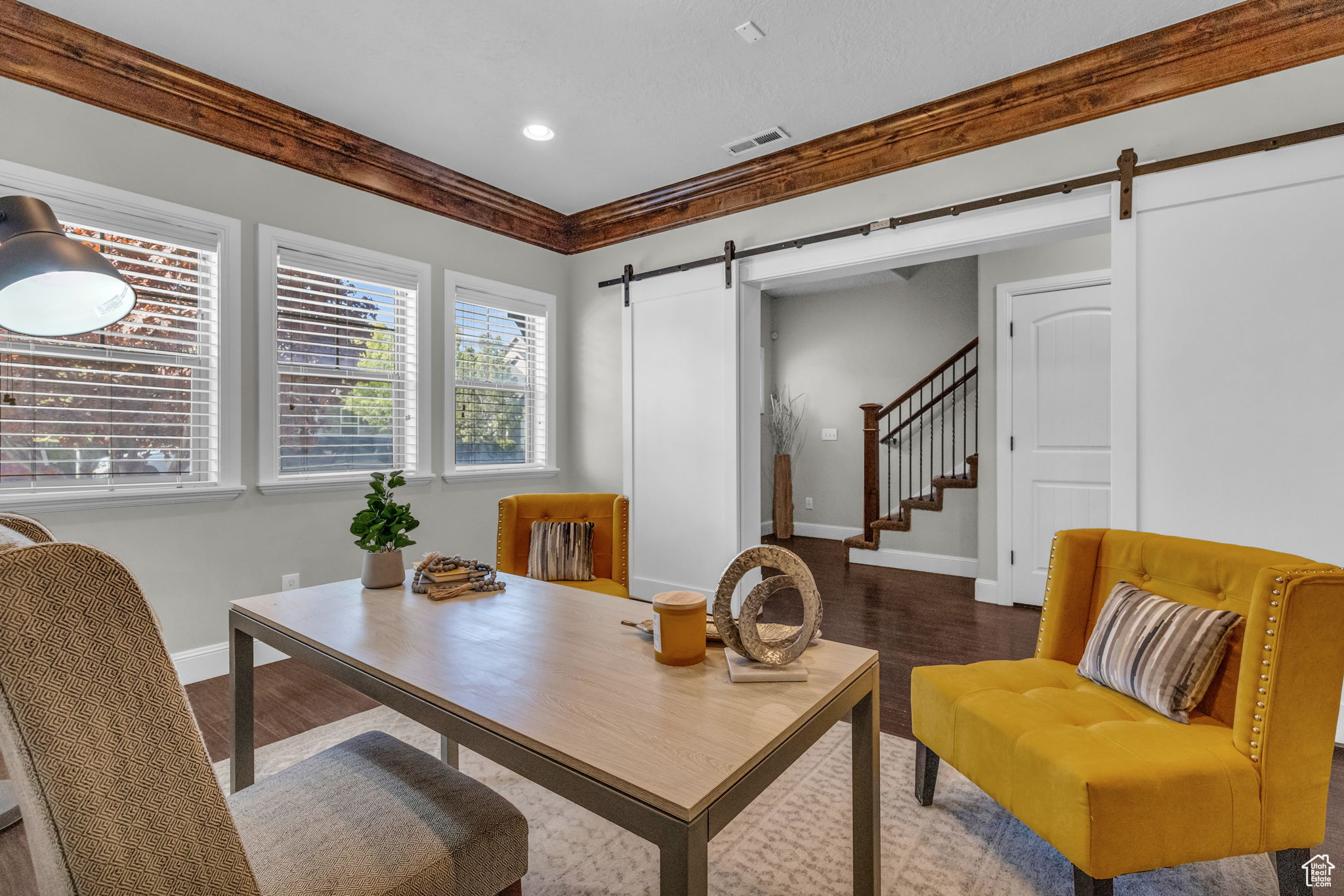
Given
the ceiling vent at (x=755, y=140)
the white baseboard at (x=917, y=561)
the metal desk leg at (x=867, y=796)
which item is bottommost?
the white baseboard at (x=917, y=561)

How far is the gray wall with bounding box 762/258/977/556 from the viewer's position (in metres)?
5.73

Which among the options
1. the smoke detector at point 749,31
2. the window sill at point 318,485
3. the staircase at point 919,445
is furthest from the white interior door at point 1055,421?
the window sill at point 318,485

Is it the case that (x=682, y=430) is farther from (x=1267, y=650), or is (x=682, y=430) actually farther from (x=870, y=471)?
(x=1267, y=650)

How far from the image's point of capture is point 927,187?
321cm

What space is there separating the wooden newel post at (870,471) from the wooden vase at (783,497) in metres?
1.18

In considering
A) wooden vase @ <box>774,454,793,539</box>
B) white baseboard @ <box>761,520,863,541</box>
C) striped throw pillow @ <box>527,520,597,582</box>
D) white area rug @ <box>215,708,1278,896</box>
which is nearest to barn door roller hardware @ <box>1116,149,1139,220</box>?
white area rug @ <box>215,708,1278,896</box>

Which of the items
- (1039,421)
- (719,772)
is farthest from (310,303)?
(1039,421)

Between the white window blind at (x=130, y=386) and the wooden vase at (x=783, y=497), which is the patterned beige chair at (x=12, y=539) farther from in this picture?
the wooden vase at (x=783, y=497)

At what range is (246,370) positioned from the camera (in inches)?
119

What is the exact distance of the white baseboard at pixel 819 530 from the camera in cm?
674

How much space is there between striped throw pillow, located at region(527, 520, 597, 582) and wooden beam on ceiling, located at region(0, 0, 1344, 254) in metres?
2.16

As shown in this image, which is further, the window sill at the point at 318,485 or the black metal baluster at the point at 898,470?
the black metal baluster at the point at 898,470

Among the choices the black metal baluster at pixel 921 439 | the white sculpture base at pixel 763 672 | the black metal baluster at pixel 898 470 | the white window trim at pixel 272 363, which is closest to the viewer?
the white sculpture base at pixel 763 672

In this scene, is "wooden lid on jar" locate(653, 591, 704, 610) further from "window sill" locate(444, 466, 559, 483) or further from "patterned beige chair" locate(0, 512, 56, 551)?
"window sill" locate(444, 466, 559, 483)
